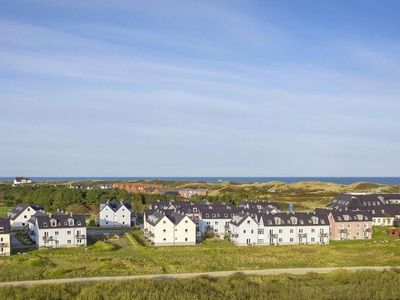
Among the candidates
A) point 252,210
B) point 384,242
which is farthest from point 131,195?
point 384,242

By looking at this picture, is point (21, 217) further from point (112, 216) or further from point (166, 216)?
point (166, 216)

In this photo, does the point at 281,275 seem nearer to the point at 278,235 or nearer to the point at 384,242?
the point at 278,235

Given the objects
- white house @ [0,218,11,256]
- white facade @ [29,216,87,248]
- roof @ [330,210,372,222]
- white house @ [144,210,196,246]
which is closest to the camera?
white house @ [0,218,11,256]

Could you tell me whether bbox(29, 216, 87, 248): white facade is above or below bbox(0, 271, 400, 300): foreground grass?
above

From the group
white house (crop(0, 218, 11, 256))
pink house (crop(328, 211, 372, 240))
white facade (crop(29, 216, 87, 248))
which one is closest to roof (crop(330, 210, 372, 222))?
pink house (crop(328, 211, 372, 240))

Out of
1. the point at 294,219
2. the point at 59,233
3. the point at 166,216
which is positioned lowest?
the point at 59,233

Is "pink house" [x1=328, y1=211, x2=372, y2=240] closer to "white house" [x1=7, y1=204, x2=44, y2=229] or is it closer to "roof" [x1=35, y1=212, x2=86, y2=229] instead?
"roof" [x1=35, y1=212, x2=86, y2=229]

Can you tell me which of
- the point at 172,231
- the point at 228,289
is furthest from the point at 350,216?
the point at 228,289

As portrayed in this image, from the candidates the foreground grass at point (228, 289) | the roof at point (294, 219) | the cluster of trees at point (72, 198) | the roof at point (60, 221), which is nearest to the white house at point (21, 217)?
the cluster of trees at point (72, 198)
